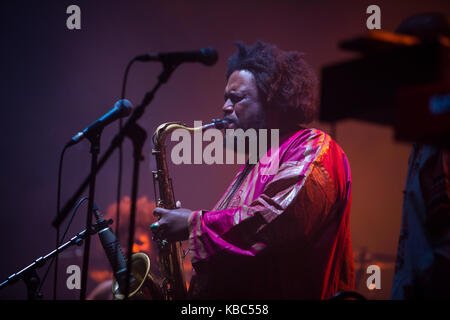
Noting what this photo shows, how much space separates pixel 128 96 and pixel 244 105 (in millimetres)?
3014

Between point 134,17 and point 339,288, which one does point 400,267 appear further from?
point 134,17

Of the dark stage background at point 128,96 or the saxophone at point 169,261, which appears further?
the dark stage background at point 128,96

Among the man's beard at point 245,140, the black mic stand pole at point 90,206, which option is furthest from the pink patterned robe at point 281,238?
the black mic stand pole at point 90,206

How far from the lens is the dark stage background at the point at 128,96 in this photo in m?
4.82

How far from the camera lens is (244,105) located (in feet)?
9.05

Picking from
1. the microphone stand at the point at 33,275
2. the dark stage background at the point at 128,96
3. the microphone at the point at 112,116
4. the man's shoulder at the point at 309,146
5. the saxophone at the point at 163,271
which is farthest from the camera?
the dark stage background at the point at 128,96

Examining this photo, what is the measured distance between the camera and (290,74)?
279 centimetres

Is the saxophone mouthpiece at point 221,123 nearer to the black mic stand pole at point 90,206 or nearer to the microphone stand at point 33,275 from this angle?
the black mic stand pole at point 90,206

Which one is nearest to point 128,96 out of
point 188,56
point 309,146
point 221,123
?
point 221,123

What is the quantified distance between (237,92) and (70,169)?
327 cm

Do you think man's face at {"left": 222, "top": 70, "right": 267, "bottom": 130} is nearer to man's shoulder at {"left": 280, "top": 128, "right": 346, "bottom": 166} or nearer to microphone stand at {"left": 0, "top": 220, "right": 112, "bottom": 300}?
man's shoulder at {"left": 280, "top": 128, "right": 346, "bottom": 166}

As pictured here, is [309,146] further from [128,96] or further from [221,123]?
[128,96]

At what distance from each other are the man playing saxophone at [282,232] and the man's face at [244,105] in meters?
0.30
